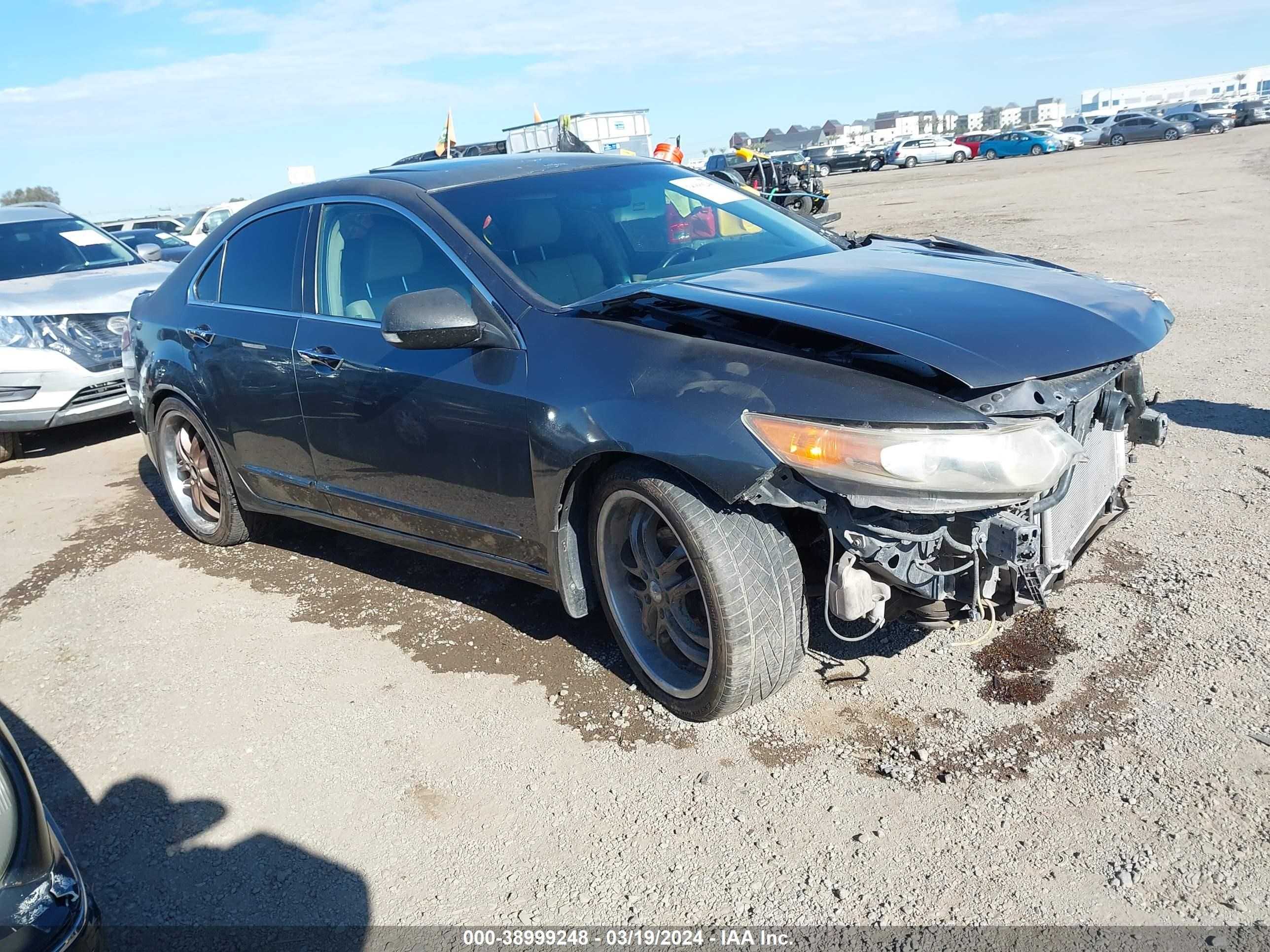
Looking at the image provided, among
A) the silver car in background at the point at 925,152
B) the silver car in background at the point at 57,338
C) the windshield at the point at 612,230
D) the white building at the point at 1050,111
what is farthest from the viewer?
the white building at the point at 1050,111

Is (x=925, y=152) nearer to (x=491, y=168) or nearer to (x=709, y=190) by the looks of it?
(x=709, y=190)

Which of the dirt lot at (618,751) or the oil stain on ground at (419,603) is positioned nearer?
the dirt lot at (618,751)

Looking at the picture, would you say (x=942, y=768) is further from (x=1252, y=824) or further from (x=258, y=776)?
(x=258, y=776)

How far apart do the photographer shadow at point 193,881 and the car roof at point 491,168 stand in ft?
7.57

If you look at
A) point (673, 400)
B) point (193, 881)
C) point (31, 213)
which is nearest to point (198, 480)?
point (193, 881)

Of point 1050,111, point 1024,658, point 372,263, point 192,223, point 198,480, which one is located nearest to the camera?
point 1024,658

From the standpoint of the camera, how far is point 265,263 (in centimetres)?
443

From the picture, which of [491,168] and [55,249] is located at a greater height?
[491,168]

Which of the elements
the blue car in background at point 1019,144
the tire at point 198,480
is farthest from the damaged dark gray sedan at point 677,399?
the blue car in background at point 1019,144

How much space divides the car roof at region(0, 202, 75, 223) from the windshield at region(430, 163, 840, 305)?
6.81 metres

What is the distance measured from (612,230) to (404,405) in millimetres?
1008

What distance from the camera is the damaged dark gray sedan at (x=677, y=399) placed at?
265 centimetres

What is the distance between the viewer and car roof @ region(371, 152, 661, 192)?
3.93m

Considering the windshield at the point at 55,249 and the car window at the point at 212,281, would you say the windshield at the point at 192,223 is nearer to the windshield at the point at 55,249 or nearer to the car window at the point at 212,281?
the windshield at the point at 55,249
